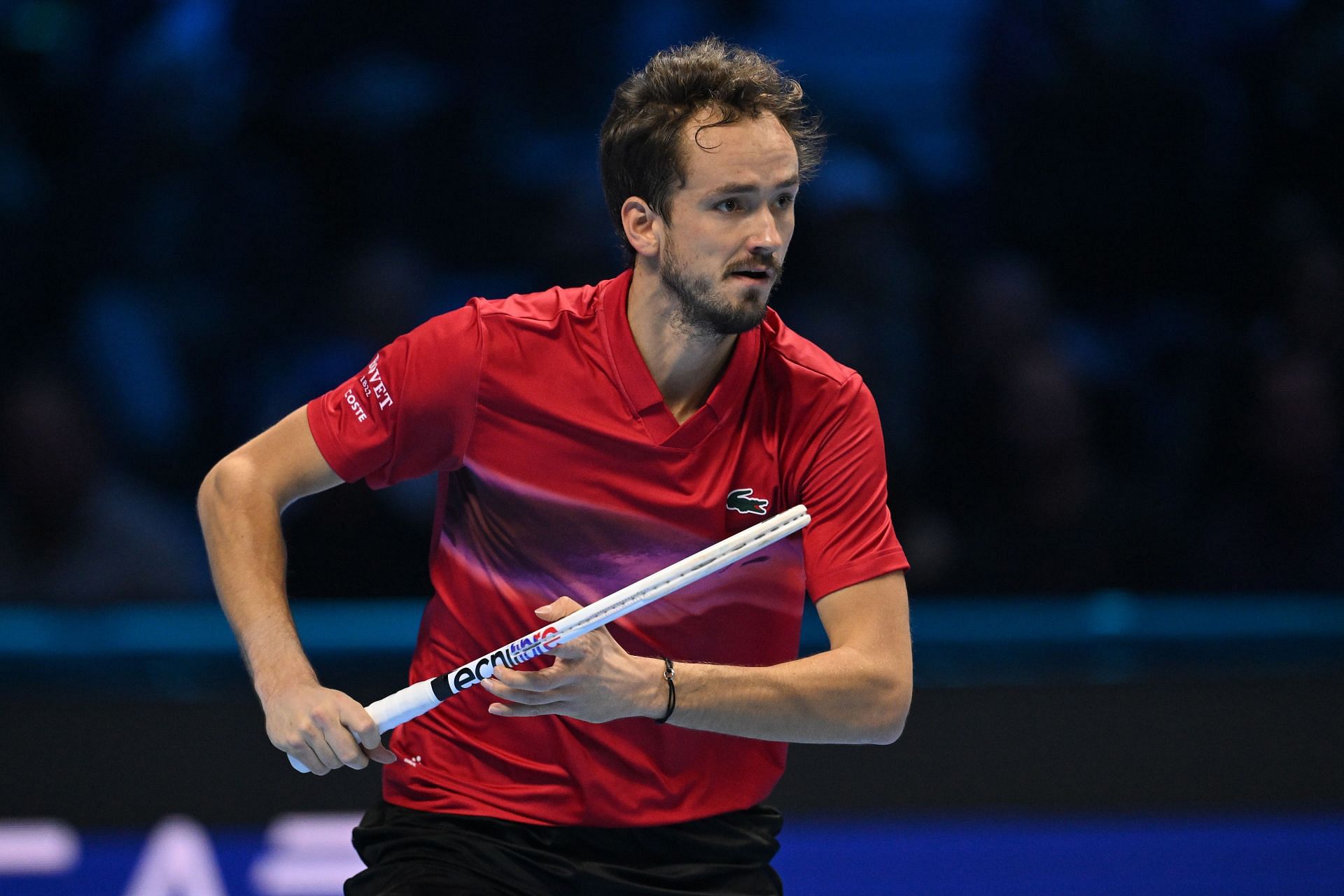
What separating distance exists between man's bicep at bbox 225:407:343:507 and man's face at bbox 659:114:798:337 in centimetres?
67

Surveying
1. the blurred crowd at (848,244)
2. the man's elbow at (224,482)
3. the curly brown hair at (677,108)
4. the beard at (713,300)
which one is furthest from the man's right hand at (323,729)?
the blurred crowd at (848,244)

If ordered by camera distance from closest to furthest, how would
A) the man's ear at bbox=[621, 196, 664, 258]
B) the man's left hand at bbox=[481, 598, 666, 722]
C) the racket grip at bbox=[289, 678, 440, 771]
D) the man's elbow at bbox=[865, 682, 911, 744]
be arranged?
the man's left hand at bbox=[481, 598, 666, 722] → the racket grip at bbox=[289, 678, 440, 771] → the man's elbow at bbox=[865, 682, 911, 744] → the man's ear at bbox=[621, 196, 664, 258]

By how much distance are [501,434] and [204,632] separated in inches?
107

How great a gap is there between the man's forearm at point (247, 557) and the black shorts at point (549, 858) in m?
0.35

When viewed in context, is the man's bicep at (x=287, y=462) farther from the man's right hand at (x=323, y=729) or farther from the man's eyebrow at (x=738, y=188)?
the man's eyebrow at (x=738, y=188)

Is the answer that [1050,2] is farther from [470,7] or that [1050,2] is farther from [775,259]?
[775,259]

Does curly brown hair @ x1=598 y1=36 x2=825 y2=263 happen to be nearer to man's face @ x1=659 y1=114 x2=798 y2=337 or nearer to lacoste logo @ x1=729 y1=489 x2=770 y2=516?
man's face @ x1=659 y1=114 x2=798 y2=337

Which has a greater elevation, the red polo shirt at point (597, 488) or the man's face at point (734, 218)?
the man's face at point (734, 218)

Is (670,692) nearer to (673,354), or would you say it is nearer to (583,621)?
(583,621)

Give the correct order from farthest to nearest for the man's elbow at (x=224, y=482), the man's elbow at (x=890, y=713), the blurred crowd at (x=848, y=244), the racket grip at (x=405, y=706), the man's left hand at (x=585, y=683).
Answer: the blurred crowd at (x=848, y=244)
the man's elbow at (x=224, y=482)
the man's elbow at (x=890, y=713)
the racket grip at (x=405, y=706)
the man's left hand at (x=585, y=683)

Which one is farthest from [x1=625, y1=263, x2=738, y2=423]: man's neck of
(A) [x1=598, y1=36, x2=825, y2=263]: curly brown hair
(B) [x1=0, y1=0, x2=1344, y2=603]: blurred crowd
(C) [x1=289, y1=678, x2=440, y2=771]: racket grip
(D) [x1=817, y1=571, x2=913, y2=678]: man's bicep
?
(B) [x1=0, y1=0, x2=1344, y2=603]: blurred crowd

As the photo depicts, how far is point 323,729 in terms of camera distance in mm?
2273

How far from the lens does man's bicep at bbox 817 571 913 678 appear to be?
8.17ft

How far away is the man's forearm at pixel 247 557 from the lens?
8.15ft
